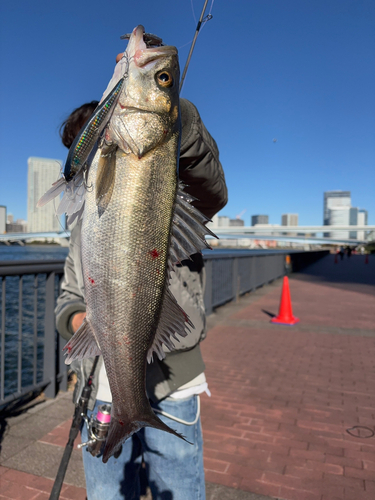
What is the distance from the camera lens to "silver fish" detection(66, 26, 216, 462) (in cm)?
119

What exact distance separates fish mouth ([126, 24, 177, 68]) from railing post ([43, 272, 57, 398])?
3715mm

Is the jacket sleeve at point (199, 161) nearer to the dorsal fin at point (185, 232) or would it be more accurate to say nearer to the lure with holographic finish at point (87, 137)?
the dorsal fin at point (185, 232)

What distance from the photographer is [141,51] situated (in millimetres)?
1236

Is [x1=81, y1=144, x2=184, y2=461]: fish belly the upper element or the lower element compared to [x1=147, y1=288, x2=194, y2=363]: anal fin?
upper

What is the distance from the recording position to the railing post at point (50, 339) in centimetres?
A: 456

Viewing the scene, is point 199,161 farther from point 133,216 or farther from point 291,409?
point 291,409

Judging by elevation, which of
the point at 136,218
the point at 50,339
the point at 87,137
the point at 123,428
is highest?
the point at 87,137

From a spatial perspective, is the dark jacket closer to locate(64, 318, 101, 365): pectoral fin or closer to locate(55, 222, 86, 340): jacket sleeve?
locate(55, 222, 86, 340): jacket sleeve

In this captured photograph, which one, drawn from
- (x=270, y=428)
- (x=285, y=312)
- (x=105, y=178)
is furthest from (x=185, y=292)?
(x=285, y=312)

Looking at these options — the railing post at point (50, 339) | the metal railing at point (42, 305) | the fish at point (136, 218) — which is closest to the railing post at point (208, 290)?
the metal railing at point (42, 305)

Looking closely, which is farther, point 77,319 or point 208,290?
point 208,290

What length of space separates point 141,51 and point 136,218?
1.72 ft

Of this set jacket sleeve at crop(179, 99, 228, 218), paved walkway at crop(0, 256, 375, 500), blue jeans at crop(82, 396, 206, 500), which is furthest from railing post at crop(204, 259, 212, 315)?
jacket sleeve at crop(179, 99, 228, 218)

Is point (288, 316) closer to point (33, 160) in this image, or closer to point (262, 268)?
point (262, 268)
